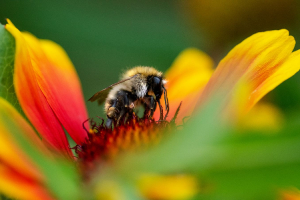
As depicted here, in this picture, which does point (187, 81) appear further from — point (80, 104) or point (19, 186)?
point (19, 186)

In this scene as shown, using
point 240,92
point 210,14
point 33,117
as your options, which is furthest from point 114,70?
point 240,92

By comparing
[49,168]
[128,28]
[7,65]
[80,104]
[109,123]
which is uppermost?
[128,28]

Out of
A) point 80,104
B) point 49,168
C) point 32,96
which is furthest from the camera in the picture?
point 80,104

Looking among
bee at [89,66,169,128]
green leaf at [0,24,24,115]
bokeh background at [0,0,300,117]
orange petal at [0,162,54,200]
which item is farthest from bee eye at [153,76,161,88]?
bokeh background at [0,0,300,117]

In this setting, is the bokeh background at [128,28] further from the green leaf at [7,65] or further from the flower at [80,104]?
the green leaf at [7,65]

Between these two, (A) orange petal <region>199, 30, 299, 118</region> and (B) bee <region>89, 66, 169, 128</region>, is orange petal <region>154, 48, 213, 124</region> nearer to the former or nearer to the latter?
(B) bee <region>89, 66, 169, 128</region>

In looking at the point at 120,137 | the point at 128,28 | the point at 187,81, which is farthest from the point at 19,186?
the point at 128,28
